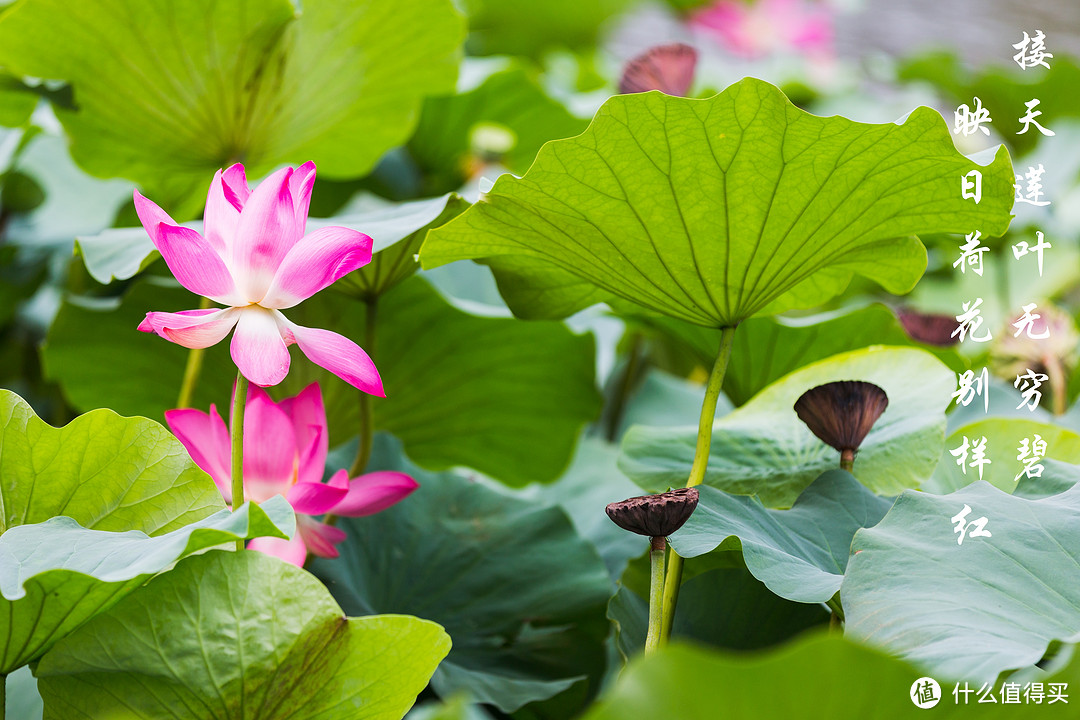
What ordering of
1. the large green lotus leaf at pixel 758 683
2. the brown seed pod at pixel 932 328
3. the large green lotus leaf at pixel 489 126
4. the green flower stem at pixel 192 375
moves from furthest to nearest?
the large green lotus leaf at pixel 489 126 → the brown seed pod at pixel 932 328 → the green flower stem at pixel 192 375 → the large green lotus leaf at pixel 758 683

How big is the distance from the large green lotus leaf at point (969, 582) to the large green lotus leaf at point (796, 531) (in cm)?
3

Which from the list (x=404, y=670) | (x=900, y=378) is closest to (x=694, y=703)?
Result: (x=404, y=670)

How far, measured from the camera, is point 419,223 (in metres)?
0.53

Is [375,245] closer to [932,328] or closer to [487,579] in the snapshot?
[487,579]

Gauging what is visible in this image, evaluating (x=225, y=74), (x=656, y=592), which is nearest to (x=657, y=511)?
(x=656, y=592)

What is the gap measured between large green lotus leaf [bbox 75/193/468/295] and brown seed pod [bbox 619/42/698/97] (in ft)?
0.79

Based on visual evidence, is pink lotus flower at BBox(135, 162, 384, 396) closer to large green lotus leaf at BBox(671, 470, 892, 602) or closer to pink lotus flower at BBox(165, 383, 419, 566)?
pink lotus flower at BBox(165, 383, 419, 566)

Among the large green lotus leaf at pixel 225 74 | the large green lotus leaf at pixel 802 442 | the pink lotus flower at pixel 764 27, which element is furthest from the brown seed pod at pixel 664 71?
the pink lotus flower at pixel 764 27

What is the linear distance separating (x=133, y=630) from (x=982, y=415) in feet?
1.95

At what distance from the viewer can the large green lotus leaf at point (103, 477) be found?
0.45 meters

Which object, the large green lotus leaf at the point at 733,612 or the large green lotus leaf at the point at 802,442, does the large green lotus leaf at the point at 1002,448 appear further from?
the large green lotus leaf at the point at 733,612

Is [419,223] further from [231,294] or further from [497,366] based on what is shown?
[497,366]

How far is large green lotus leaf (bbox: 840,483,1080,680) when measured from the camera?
1.22ft

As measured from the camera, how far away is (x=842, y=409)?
1.72 feet
